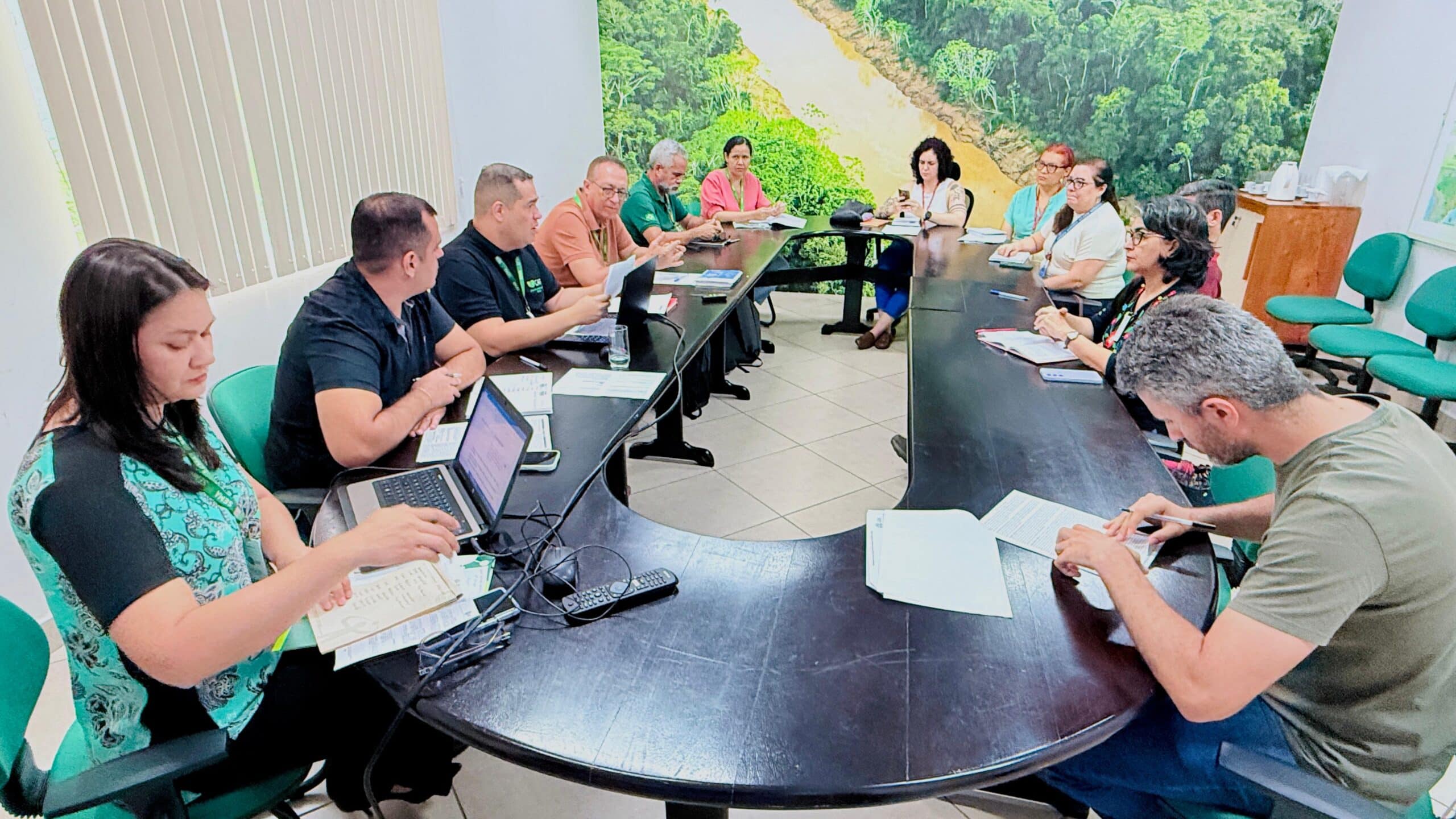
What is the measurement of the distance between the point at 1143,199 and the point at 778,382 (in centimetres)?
334

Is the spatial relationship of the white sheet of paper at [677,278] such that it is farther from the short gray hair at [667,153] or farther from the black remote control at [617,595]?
the black remote control at [617,595]

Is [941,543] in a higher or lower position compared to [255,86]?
lower

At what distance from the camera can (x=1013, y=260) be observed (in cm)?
412

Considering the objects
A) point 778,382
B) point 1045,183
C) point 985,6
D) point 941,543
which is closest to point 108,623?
point 941,543

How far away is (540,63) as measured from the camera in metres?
5.18

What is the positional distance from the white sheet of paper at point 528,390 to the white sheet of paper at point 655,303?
1.69 ft

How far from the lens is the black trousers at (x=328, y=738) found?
1228 millimetres

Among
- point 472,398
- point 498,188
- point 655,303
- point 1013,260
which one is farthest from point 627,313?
point 1013,260

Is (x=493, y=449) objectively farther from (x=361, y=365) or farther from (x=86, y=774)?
(x=86, y=774)

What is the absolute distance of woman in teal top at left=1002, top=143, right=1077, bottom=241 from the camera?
4.45 m

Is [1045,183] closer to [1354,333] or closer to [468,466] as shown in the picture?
[1354,333]

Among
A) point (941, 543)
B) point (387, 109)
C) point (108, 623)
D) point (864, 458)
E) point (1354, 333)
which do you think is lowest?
point (864, 458)

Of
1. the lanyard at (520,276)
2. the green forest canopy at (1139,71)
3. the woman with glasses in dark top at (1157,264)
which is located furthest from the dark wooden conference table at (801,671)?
the green forest canopy at (1139,71)

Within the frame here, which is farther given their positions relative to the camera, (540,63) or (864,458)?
(540,63)
